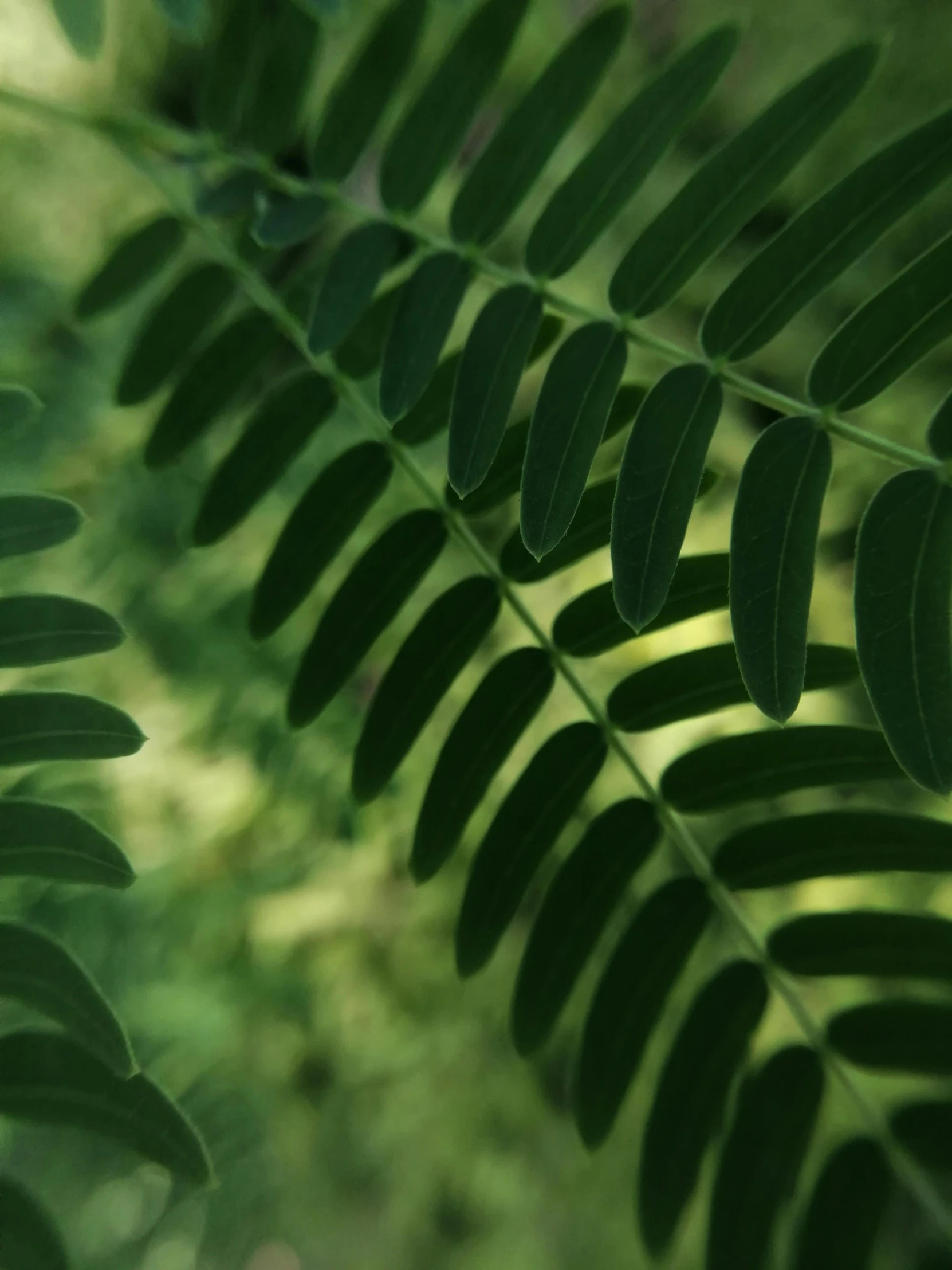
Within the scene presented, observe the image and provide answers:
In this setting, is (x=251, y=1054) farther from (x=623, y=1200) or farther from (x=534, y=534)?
(x=534, y=534)

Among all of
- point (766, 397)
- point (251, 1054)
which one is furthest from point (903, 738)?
point (251, 1054)

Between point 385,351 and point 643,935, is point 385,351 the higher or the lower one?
the higher one

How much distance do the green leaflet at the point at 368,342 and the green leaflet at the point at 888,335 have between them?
297mm

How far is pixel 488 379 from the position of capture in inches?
20.6

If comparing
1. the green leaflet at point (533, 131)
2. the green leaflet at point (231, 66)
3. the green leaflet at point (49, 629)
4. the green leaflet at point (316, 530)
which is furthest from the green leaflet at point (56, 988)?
the green leaflet at point (231, 66)

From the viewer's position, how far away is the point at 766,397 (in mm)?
482

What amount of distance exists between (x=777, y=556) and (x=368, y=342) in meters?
0.34

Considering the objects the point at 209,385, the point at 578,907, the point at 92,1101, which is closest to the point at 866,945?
the point at 578,907

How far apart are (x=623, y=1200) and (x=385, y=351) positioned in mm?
1298

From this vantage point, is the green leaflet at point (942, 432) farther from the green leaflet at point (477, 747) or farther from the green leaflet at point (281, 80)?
the green leaflet at point (281, 80)

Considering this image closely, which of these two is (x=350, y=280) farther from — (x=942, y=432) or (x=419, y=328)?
(x=942, y=432)

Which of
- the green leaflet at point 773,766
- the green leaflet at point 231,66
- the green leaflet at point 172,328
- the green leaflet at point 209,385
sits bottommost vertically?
the green leaflet at point 773,766

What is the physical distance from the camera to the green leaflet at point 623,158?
0.50 m

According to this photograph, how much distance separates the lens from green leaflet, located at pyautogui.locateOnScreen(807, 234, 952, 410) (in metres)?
0.44
